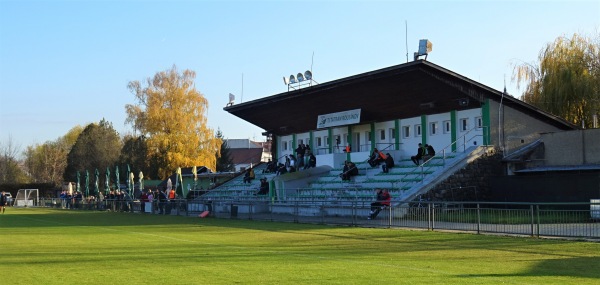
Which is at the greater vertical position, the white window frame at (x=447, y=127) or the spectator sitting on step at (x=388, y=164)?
the white window frame at (x=447, y=127)

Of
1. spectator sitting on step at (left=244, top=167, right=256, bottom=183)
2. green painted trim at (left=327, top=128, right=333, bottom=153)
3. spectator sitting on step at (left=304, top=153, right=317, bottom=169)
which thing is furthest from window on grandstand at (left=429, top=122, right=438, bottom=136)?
spectator sitting on step at (left=244, top=167, right=256, bottom=183)

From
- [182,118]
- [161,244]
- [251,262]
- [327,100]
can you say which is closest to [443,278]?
[251,262]

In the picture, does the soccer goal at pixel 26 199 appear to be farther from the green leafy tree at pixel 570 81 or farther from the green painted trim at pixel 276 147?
the green leafy tree at pixel 570 81

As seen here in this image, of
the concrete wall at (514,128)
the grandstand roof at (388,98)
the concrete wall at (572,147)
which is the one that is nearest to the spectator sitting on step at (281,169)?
the grandstand roof at (388,98)

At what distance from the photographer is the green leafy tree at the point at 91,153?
106188 mm

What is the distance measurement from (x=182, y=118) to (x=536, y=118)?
1789 inches

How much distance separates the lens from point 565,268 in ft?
50.0

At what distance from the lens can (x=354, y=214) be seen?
32156 mm

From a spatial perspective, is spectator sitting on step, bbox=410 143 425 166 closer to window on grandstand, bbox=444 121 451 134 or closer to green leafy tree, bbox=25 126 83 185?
window on grandstand, bbox=444 121 451 134

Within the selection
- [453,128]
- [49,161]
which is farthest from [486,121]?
[49,161]

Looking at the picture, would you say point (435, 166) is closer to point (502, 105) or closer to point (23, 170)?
point (502, 105)

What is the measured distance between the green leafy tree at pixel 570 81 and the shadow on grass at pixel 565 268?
111 feet

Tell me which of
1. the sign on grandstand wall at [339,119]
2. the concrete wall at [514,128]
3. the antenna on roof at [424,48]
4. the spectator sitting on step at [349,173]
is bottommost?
the spectator sitting on step at [349,173]

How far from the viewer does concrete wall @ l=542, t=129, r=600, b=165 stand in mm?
38250
